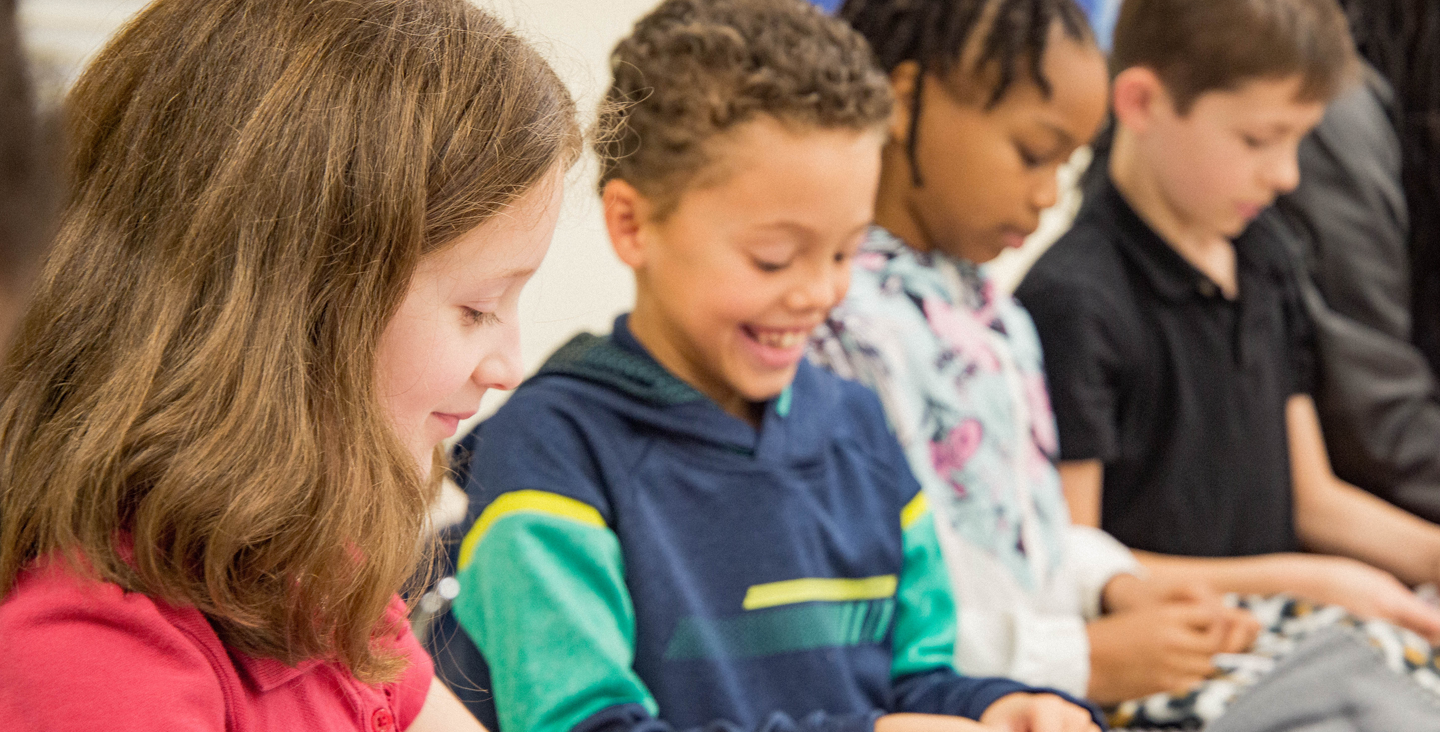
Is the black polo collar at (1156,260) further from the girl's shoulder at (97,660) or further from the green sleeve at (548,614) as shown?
the girl's shoulder at (97,660)

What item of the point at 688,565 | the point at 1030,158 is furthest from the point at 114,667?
the point at 1030,158

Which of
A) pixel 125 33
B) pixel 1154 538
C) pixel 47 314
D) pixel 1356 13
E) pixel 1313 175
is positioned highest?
pixel 125 33

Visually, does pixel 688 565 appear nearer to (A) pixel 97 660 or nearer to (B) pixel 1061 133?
(A) pixel 97 660

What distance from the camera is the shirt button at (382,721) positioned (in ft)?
2.06

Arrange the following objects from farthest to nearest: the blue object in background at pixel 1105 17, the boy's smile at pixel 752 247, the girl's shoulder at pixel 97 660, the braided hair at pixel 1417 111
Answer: the braided hair at pixel 1417 111, the blue object in background at pixel 1105 17, the boy's smile at pixel 752 247, the girl's shoulder at pixel 97 660

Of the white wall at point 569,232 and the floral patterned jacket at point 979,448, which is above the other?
the white wall at point 569,232

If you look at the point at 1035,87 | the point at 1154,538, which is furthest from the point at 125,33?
the point at 1154,538

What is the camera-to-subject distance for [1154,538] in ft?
4.67

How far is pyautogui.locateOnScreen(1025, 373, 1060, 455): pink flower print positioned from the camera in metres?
1.24

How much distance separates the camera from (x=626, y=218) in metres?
0.94

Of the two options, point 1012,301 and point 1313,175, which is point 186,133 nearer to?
point 1012,301

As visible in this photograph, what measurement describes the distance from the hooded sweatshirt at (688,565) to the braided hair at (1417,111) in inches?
48.6

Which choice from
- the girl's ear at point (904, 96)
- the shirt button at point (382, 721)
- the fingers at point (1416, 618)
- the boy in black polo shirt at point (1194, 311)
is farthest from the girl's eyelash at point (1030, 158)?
the shirt button at point (382, 721)

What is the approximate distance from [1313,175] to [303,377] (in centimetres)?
158
